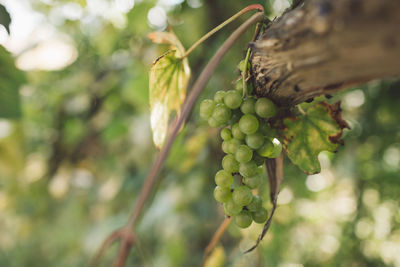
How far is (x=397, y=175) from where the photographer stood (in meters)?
0.89

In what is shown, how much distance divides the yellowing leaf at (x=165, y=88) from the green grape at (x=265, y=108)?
0.14m

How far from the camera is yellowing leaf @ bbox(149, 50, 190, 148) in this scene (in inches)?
14.4

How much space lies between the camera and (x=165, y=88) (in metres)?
0.39

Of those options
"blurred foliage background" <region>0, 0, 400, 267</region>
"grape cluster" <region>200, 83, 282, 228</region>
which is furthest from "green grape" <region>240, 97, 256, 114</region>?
"blurred foliage background" <region>0, 0, 400, 267</region>

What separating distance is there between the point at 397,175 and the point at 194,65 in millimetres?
712

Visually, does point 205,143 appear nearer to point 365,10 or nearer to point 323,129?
point 323,129

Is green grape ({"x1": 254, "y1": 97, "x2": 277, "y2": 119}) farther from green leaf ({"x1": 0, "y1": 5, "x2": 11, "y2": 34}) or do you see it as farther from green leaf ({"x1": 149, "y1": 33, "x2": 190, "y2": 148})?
green leaf ({"x1": 0, "y1": 5, "x2": 11, "y2": 34})

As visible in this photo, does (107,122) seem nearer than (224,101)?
No

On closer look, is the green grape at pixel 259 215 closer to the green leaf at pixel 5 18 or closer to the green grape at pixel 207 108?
the green grape at pixel 207 108

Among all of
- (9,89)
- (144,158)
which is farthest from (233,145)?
(144,158)

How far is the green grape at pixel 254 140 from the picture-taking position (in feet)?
0.95

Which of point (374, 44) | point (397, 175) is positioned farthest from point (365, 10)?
point (397, 175)

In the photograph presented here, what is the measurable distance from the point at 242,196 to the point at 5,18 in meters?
0.47

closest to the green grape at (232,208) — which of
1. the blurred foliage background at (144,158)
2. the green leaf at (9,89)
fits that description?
the blurred foliage background at (144,158)
